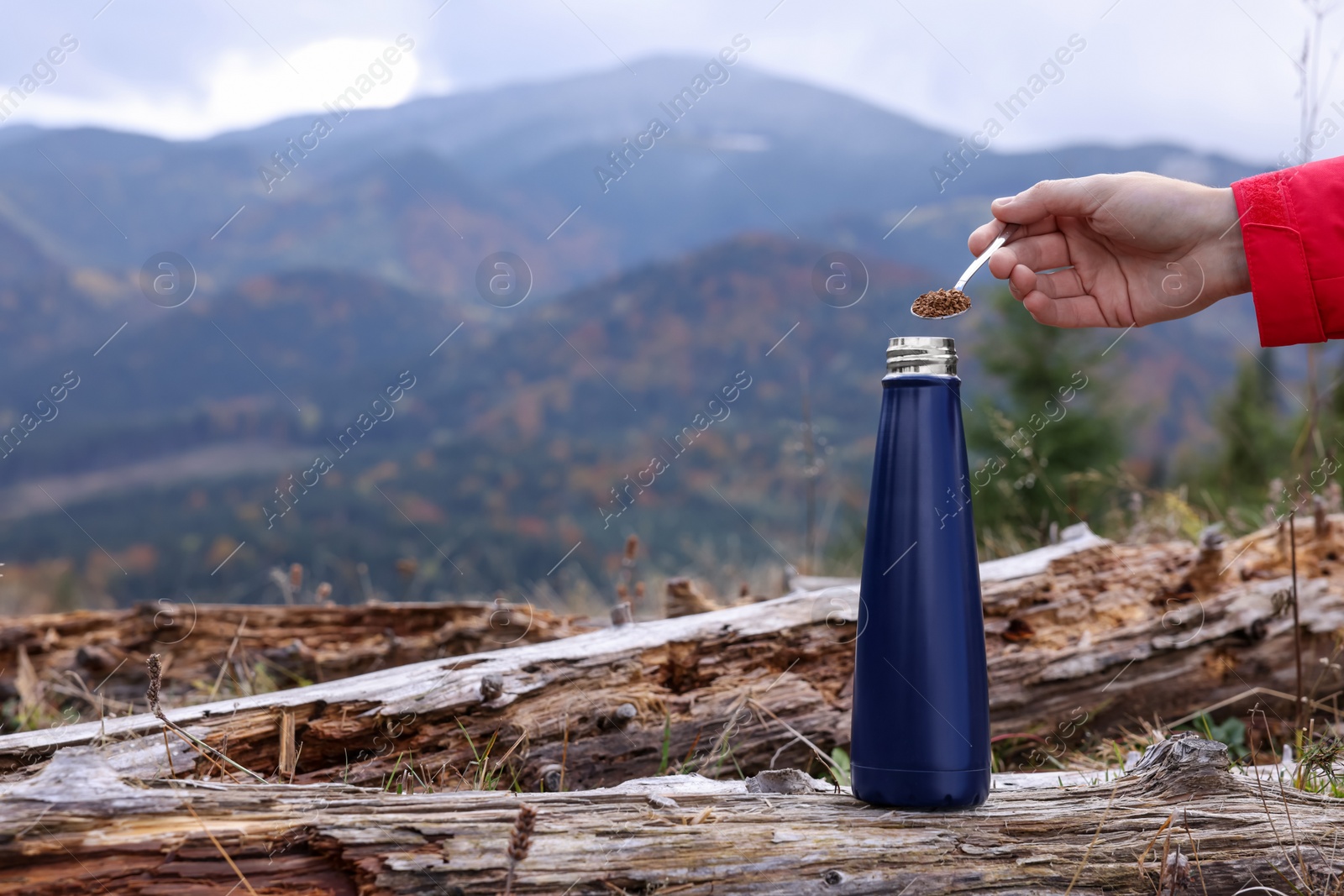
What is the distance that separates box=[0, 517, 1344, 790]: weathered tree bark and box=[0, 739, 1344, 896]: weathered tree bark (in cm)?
49

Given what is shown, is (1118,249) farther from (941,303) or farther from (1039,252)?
(941,303)

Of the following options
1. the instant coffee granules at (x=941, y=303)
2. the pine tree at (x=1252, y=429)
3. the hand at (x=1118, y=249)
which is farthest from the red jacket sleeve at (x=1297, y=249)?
the pine tree at (x=1252, y=429)

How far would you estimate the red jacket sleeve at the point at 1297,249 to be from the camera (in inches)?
82.3

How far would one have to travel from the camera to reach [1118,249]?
2.52 meters

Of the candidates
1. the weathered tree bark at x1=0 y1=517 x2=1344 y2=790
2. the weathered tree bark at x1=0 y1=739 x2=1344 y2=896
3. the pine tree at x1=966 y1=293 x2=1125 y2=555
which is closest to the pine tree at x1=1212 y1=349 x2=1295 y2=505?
the pine tree at x1=966 y1=293 x2=1125 y2=555

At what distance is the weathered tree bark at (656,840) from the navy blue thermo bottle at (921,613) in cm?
8

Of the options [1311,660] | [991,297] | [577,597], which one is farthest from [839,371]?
[1311,660]

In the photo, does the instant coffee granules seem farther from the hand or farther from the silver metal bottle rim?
the hand

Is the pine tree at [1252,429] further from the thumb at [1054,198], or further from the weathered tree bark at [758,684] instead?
the thumb at [1054,198]

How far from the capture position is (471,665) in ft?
8.23

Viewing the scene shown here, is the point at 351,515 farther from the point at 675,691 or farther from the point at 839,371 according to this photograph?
the point at 675,691

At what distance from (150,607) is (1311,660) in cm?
428

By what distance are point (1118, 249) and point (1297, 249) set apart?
18.1 inches

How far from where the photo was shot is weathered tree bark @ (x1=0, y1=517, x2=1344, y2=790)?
2.29 metres
